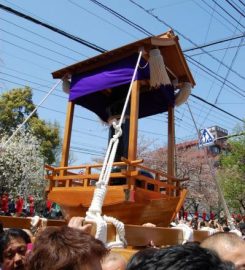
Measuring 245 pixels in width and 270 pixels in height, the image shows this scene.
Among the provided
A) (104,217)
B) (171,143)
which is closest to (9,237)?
(104,217)

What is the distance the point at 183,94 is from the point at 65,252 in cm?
391

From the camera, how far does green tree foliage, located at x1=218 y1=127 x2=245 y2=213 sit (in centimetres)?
2419

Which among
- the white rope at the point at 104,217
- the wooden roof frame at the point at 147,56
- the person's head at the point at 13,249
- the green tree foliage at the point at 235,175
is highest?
the green tree foliage at the point at 235,175

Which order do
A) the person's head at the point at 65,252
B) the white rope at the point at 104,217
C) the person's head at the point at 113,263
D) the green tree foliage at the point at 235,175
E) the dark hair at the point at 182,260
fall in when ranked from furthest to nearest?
1. the green tree foliage at the point at 235,175
2. the white rope at the point at 104,217
3. the person's head at the point at 113,263
4. the person's head at the point at 65,252
5. the dark hair at the point at 182,260

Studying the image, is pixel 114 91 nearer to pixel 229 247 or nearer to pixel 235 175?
pixel 229 247

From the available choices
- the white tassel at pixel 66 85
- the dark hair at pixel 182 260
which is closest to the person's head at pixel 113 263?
the dark hair at pixel 182 260

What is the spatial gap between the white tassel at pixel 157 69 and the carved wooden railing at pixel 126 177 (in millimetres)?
1014

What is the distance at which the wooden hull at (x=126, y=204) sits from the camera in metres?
3.65

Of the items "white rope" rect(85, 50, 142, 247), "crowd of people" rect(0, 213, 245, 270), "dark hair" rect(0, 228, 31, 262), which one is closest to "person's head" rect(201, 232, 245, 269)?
"crowd of people" rect(0, 213, 245, 270)

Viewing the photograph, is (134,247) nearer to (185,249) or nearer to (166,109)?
(185,249)

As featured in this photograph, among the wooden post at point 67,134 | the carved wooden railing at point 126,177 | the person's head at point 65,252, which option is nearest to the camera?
the person's head at point 65,252

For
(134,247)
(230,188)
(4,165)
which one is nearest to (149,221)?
(134,247)

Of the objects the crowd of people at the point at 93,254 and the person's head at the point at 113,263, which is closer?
the crowd of people at the point at 93,254

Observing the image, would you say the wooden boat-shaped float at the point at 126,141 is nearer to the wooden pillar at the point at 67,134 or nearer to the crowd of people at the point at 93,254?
the wooden pillar at the point at 67,134
